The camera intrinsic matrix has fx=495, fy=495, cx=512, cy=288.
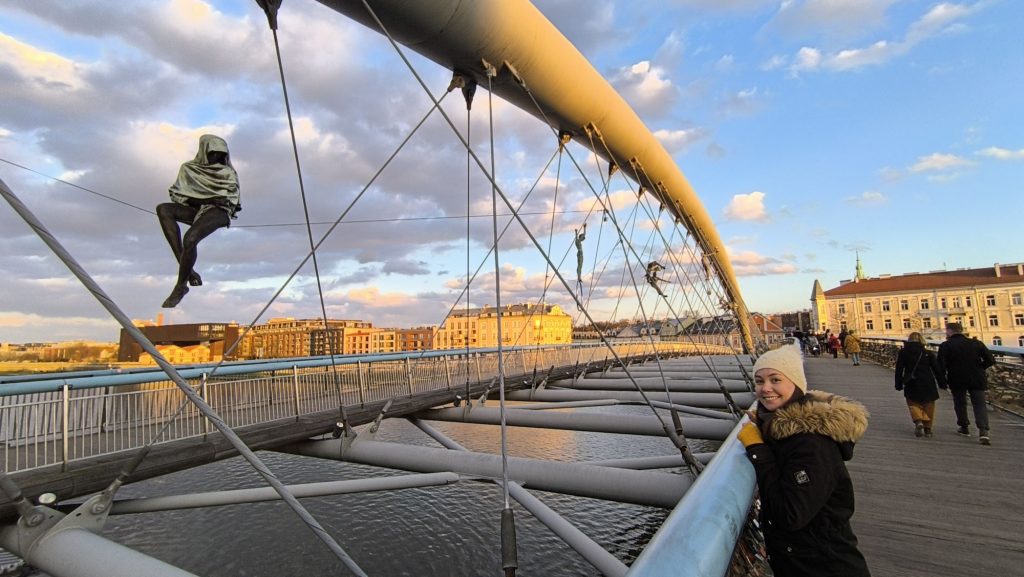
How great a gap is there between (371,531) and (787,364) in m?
8.46

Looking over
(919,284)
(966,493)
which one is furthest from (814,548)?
(919,284)

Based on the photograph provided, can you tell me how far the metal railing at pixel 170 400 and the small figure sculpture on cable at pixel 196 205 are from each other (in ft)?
4.00

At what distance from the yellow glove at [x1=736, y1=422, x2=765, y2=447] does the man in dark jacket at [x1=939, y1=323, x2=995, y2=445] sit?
6.22m

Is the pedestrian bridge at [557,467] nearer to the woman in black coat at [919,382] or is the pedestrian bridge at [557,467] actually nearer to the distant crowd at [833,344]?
the woman in black coat at [919,382]

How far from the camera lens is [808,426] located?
194cm

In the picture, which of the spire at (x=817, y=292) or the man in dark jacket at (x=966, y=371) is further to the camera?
the spire at (x=817, y=292)

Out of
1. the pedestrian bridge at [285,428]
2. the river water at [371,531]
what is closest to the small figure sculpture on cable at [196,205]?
the pedestrian bridge at [285,428]

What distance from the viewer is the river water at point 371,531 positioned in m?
7.36

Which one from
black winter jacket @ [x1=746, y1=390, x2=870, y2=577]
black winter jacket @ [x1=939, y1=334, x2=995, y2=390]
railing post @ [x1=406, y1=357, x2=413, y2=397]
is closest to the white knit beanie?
black winter jacket @ [x1=746, y1=390, x2=870, y2=577]

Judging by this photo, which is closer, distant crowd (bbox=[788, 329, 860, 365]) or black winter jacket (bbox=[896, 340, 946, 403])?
black winter jacket (bbox=[896, 340, 946, 403])

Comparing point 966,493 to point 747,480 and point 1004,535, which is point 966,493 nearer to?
point 1004,535

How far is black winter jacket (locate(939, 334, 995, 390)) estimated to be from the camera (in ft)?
21.6

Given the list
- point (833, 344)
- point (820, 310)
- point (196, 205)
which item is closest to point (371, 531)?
point (196, 205)

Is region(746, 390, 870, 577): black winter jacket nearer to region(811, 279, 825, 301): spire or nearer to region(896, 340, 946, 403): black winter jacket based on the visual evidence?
region(896, 340, 946, 403): black winter jacket
